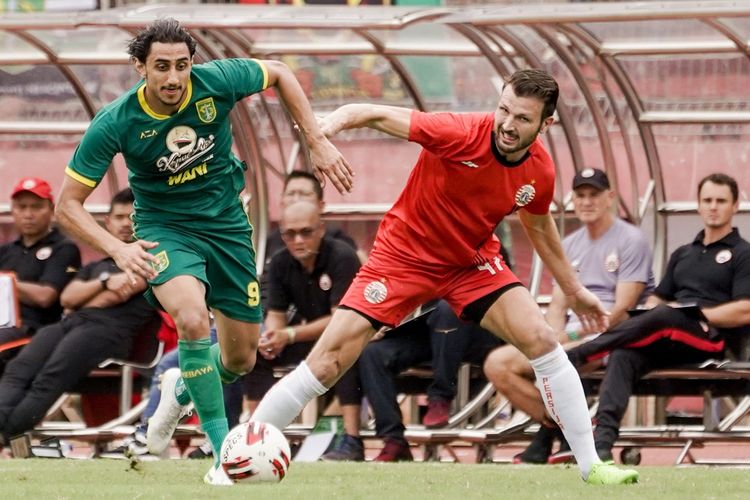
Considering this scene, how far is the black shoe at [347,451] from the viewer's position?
1016 centimetres

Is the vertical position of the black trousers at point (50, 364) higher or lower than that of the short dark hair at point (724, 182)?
lower

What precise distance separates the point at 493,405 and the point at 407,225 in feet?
11.9

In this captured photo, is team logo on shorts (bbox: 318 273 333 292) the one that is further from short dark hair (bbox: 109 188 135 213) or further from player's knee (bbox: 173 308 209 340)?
player's knee (bbox: 173 308 209 340)

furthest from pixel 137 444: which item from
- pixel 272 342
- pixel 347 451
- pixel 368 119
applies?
pixel 368 119

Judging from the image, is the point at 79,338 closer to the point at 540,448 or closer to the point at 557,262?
the point at 540,448

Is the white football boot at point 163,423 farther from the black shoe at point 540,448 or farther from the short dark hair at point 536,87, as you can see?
the black shoe at point 540,448

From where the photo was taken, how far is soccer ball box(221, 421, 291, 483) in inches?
277

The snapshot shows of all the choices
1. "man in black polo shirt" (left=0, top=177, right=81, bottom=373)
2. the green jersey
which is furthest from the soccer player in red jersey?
"man in black polo shirt" (left=0, top=177, right=81, bottom=373)

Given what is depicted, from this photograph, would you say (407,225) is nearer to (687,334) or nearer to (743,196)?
(687,334)

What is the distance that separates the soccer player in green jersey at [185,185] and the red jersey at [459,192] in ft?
2.20

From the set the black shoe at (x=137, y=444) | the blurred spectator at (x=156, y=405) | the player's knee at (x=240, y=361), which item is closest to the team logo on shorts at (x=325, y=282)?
the blurred spectator at (x=156, y=405)

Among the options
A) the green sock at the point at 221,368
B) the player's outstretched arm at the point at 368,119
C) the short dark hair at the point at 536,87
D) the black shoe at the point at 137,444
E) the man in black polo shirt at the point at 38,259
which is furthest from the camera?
the man in black polo shirt at the point at 38,259

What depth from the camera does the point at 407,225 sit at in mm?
7805

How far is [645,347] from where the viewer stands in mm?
9906
